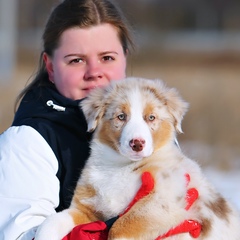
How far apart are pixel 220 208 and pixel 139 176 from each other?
0.42 metres

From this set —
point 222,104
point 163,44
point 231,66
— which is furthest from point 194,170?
point 163,44

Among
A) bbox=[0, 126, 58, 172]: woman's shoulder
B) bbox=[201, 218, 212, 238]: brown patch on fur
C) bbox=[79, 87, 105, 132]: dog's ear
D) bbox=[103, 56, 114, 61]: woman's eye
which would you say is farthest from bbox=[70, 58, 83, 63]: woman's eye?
bbox=[201, 218, 212, 238]: brown patch on fur

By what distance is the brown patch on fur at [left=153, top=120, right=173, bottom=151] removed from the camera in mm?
3901

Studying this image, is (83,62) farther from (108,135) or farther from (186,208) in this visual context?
(186,208)

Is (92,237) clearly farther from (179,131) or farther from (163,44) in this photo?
(163,44)

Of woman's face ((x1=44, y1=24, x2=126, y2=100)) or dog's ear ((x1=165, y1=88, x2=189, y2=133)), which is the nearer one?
dog's ear ((x1=165, y1=88, x2=189, y2=133))

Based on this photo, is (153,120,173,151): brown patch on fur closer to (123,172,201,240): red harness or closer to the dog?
the dog

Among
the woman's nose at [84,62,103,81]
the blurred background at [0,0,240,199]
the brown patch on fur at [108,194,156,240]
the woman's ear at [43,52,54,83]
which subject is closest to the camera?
the brown patch on fur at [108,194,156,240]

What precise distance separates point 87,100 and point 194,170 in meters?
0.62

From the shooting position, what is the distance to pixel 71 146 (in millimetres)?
4238

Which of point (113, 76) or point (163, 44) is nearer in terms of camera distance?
point (113, 76)

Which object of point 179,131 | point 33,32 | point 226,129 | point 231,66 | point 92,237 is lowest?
point 33,32

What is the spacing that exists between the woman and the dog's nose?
1.70 ft

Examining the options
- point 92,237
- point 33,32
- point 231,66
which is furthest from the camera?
point 33,32
